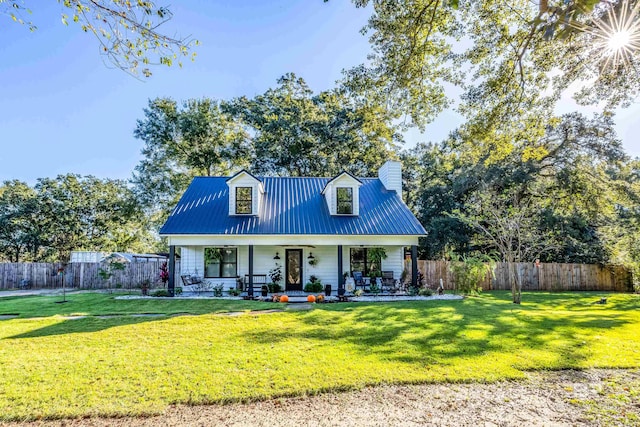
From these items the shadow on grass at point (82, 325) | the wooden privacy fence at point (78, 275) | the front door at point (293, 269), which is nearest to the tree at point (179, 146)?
the wooden privacy fence at point (78, 275)

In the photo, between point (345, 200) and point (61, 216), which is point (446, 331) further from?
point (61, 216)

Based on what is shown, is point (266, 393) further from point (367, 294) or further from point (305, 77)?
point (305, 77)

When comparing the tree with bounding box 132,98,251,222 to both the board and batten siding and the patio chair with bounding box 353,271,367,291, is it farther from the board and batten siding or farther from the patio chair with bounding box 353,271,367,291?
the patio chair with bounding box 353,271,367,291

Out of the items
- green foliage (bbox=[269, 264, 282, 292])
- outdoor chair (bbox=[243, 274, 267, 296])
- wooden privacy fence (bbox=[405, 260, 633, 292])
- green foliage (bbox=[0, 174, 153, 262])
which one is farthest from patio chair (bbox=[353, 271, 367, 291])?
green foliage (bbox=[0, 174, 153, 262])

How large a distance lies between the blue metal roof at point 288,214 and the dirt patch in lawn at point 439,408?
10.4 meters

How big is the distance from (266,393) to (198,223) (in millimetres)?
11803

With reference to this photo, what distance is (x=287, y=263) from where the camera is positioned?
16.1 m

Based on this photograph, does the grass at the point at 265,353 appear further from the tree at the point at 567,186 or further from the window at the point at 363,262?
the tree at the point at 567,186

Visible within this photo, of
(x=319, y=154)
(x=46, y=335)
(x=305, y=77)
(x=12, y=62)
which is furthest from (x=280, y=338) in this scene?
(x=305, y=77)

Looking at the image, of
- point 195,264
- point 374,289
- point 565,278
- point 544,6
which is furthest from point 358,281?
point 565,278

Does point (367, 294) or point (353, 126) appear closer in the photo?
point (367, 294)

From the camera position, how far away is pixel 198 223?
15039 mm

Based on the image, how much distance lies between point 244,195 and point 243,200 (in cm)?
25

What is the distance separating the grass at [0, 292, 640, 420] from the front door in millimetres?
5976
